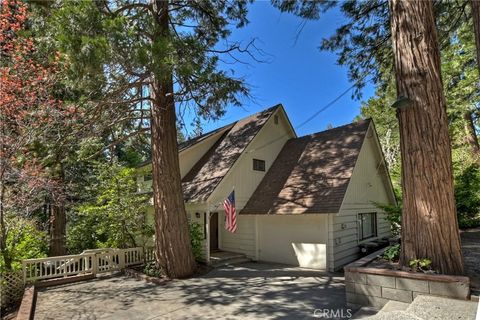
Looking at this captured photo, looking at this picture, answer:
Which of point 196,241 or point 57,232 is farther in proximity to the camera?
point 57,232

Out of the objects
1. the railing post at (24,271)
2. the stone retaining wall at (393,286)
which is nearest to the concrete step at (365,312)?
the stone retaining wall at (393,286)

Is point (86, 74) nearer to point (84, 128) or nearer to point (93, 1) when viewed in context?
point (93, 1)

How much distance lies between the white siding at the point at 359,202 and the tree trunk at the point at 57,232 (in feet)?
36.7

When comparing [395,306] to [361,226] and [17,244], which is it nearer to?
[361,226]

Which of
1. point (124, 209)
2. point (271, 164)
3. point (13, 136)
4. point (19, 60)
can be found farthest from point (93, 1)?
point (271, 164)

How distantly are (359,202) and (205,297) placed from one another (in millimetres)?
7871

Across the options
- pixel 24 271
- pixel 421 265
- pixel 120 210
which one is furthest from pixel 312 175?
pixel 24 271

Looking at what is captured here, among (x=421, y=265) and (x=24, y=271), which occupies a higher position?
(x=421, y=265)

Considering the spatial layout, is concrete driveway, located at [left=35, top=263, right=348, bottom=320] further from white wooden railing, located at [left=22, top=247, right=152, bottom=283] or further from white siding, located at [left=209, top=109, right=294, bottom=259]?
white siding, located at [left=209, top=109, right=294, bottom=259]

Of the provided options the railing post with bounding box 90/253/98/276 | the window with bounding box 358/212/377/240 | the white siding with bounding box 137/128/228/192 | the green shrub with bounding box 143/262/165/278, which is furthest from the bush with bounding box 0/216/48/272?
the window with bounding box 358/212/377/240

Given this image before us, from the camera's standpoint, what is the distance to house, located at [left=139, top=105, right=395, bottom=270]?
11.0 meters

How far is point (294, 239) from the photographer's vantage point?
37.5 ft

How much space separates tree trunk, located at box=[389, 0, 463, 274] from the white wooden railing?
9.21m

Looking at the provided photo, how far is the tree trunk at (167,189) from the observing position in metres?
9.53
